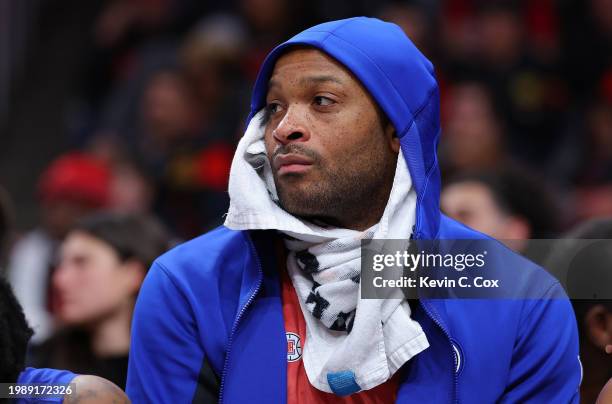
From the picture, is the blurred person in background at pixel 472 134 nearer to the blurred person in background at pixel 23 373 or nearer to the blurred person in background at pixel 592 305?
the blurred person in background at pixel 592 305

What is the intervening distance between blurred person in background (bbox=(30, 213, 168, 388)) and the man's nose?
1353 mm

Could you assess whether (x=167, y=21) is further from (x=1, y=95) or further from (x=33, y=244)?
(x=33, y=244)

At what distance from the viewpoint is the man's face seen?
269 centimetres

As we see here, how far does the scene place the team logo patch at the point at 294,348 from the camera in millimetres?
2656

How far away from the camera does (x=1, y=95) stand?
311 inches

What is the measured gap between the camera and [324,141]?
8.86ft

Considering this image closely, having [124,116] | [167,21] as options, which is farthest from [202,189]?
[167,21]

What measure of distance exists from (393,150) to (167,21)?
17.4ft

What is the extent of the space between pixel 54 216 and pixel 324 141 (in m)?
3.50

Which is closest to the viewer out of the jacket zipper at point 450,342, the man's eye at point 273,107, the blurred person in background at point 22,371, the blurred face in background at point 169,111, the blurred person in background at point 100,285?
the blurred person in background at point 22,371

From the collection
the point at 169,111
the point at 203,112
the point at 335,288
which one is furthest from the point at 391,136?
the point at 203,112

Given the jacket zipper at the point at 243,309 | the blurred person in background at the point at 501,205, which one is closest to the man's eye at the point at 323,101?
the jacket zipper at the point at 243,309

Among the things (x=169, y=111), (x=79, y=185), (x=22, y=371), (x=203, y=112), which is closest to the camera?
(x=22, y=371)

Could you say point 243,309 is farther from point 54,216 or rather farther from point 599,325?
point 54,216
